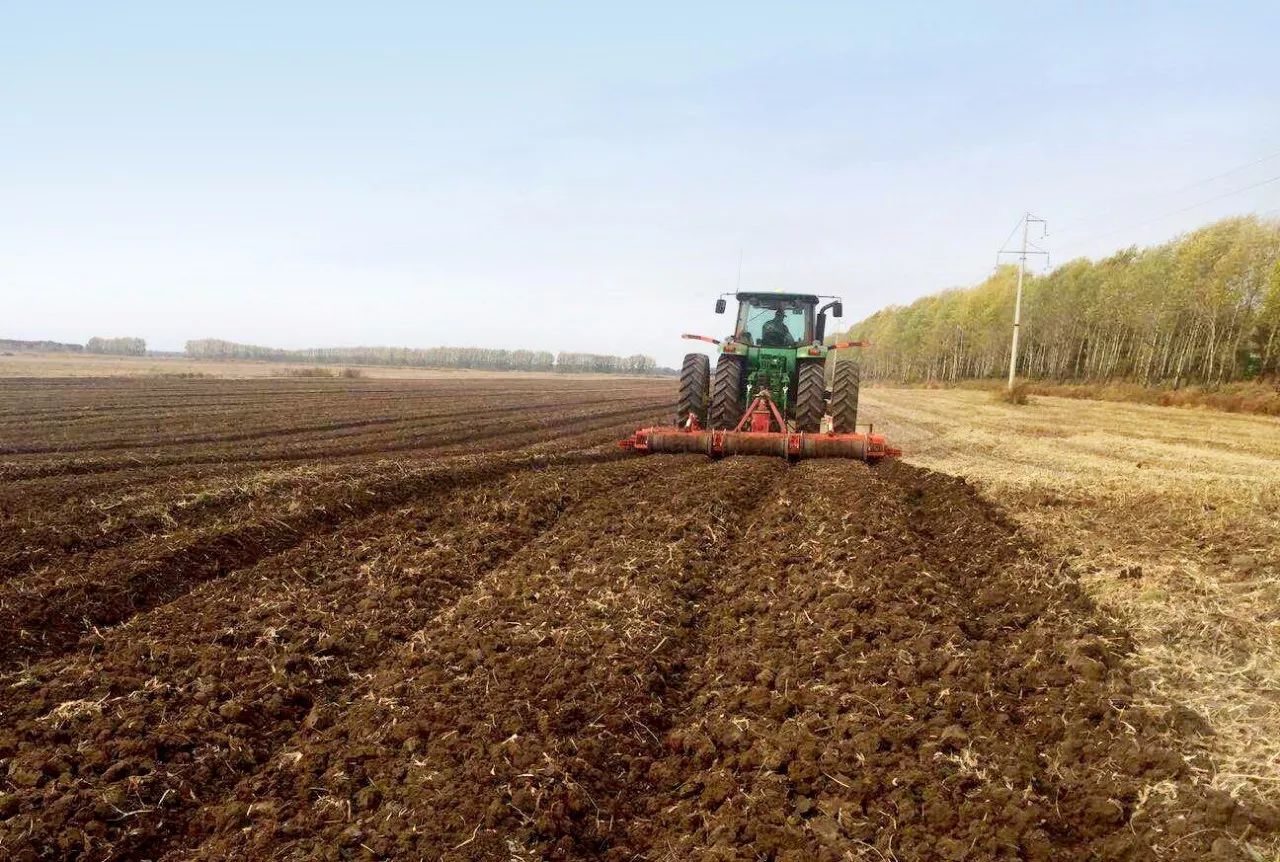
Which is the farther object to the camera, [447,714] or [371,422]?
[371,422]

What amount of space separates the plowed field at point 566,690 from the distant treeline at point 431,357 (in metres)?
116

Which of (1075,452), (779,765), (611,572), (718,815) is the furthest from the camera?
(1075,452)

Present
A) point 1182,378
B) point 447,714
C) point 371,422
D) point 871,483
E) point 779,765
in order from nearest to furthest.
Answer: point 779,765 → point 447,714 → point 871,483 → point 371,422 → point 1182,378

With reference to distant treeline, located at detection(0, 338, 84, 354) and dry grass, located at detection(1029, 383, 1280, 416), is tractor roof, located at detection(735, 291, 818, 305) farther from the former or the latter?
distant treeline, located at detection(0, 338, 84, 354)

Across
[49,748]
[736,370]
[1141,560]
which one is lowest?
[49,748]

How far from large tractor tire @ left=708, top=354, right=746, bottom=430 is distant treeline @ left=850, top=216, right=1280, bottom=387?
31273mm

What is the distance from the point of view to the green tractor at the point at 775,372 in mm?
11680

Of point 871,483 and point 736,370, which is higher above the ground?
point 736,370

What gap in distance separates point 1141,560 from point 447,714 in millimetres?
5669

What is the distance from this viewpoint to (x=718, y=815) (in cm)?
275

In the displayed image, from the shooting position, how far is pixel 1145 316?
1496 inches

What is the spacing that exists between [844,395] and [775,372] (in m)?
1.26

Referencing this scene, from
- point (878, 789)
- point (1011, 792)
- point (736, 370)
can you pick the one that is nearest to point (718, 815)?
point (878, 789)

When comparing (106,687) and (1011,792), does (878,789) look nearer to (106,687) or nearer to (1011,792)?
(1011,792)
